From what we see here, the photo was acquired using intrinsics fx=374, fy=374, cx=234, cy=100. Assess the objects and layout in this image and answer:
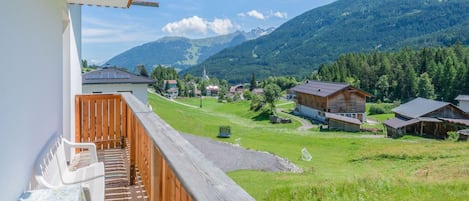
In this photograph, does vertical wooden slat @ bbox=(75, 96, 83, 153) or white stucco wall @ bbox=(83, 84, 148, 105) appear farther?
white stucco wall @ bbox=(83, 84, 148, 105)

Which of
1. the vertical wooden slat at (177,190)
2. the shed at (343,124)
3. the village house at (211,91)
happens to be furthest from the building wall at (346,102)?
the village house at (211,91)

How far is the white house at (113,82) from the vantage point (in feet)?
53.0

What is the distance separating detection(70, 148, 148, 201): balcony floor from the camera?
3.29 meters

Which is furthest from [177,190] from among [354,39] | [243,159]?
[354,39]

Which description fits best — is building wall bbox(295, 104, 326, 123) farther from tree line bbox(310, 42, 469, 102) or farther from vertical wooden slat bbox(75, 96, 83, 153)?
vertical wooden slat bbox(75, 96, 83, 153)

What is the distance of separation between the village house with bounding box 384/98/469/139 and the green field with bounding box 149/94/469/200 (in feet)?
6.21

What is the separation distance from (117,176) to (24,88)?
194 centimetres

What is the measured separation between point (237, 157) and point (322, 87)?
25308 millimetres

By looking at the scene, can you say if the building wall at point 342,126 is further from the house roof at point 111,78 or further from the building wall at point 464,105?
the house roof at point 111,78

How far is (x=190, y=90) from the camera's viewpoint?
2825 inches

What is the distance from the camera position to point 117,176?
12.8 feet

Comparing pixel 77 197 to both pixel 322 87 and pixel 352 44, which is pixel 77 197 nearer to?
pixel 322 87

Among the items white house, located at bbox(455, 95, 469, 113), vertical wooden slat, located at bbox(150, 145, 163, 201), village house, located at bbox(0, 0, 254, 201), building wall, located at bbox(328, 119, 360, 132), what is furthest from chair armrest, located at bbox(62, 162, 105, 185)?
white house, located at bbox(455, 95, 469, 113)

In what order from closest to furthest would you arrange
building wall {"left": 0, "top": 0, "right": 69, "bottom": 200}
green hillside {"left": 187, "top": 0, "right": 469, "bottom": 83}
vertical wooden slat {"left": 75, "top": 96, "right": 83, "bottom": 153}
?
building wall {"left": 0, "top": 0, "right": 69, "bottom": 200}
vertical wooden slat {"left": 75, "top": 96, "right": 83, "bottom": 153}
green hillside {"left": 187, "top": 0, "right": 469, "bottom": 83}
